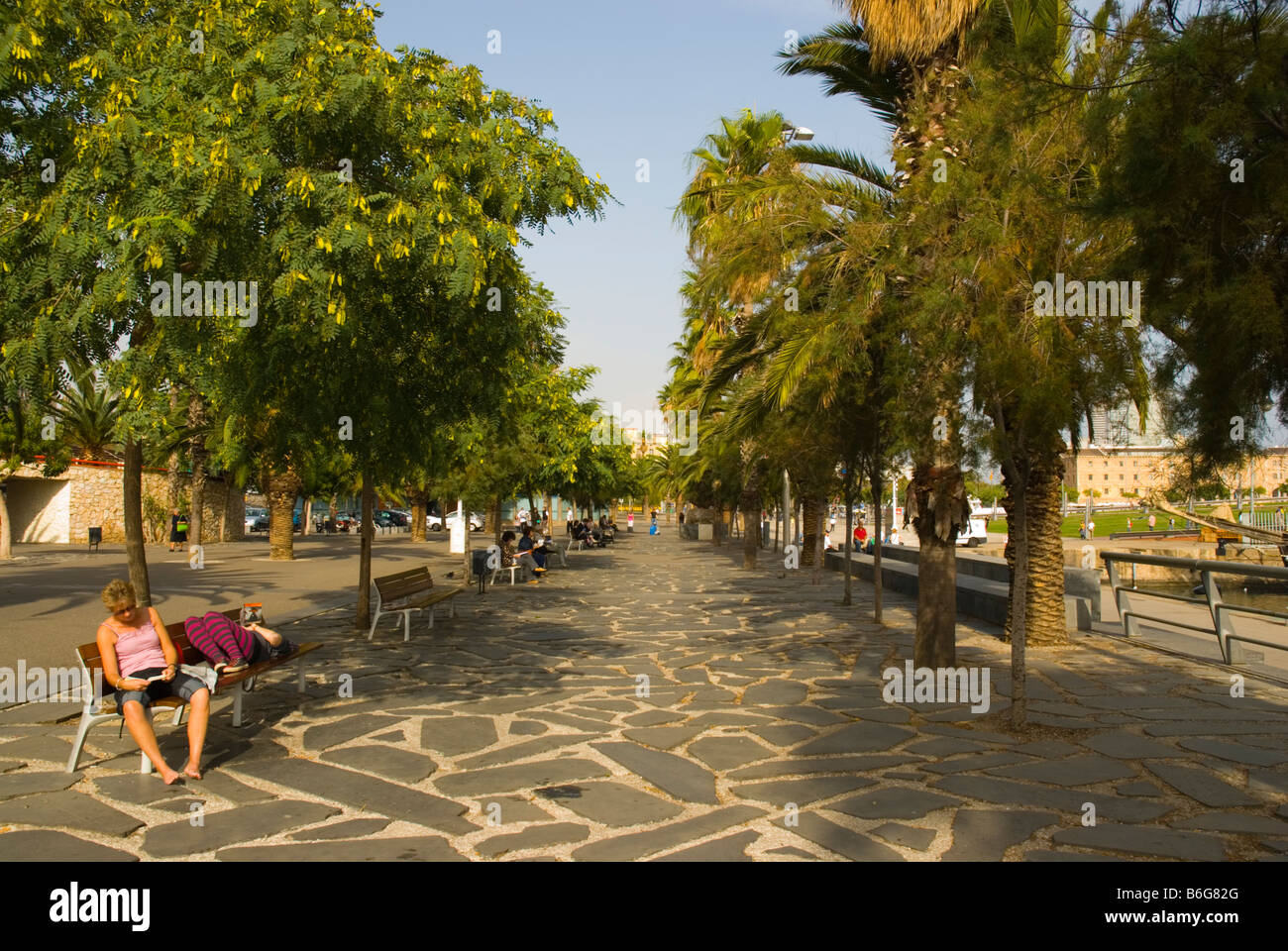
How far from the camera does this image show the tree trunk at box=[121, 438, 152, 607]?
28.4 ft

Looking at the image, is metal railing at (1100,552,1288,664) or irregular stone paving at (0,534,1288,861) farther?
metal railing at (1100,552,1288,664)

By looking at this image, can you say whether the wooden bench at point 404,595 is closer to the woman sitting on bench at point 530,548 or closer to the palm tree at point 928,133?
the palm tree at point 928,133

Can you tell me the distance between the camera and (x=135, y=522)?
350 inches

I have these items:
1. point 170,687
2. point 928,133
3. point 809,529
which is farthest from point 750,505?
point 170,687

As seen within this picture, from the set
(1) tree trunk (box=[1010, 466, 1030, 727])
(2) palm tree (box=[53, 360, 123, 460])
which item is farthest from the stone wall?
(1) tree trunk (box=[1010, 466, 1030, 727])

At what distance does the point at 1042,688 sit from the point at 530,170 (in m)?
6.43

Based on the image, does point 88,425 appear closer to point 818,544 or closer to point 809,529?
point 809,529

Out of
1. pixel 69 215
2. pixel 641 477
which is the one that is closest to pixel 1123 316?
pixel 69 215

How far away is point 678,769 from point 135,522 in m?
5.39

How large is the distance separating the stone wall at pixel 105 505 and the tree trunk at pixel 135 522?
1287 inches

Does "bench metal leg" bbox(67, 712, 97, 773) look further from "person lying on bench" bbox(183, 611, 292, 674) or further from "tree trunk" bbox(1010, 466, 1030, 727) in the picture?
"tree trunk" bbox(1010, 466, 1030, 727)

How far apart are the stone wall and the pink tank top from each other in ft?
117

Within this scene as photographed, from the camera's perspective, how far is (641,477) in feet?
246
